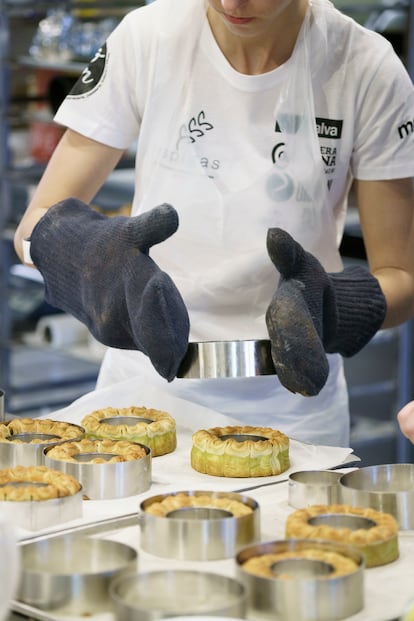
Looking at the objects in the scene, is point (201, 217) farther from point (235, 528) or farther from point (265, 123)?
point (235, 528)

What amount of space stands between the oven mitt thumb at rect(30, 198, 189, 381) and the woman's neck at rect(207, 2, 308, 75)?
50 cm

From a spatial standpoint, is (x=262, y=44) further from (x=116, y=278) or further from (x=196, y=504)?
(x=196, y=504)

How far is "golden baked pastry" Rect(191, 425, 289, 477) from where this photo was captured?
5.98ft

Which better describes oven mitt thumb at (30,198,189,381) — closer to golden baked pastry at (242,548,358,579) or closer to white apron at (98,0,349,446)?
white apron at (98,0,349,446)

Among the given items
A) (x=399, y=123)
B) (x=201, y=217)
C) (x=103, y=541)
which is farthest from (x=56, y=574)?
(x=399, y=123)

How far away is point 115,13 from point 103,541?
333cm

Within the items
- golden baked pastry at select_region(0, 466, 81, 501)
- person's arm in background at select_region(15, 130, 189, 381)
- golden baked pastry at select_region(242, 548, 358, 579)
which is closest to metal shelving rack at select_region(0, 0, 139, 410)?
person's arm in background at select_region(15, 130, 189, 381)

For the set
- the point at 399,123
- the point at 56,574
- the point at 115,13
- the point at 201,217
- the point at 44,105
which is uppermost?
the point at 115,13

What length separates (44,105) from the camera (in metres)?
4.59

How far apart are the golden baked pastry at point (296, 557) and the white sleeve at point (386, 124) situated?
3.35 feet

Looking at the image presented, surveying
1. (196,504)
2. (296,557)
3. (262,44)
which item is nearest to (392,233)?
(262,44)

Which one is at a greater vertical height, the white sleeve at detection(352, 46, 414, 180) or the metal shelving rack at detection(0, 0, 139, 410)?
the metal shelving rack at detection(0, 0, 139, 410)

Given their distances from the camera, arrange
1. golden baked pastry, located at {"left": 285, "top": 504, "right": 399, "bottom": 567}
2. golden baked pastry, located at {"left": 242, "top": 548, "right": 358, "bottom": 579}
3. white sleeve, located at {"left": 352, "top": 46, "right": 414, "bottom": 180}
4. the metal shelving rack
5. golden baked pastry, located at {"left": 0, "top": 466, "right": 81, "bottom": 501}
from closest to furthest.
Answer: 1. golden baked pastry, located at {"left": 242, "top": 548, "right": 358, "bottom": 579}
2. golden baked pastry, located at {"left": 285, "top": 504, "right": 399, "bottom": 567}
3. golden baked pastry, located at {"left": 0, "top": 466, "right": 81, "bottom": 501}
4. white sleeve, located at {"left": 352, "top": 46, "right": 414, "bottom": 180}
5. the metal shelving rack

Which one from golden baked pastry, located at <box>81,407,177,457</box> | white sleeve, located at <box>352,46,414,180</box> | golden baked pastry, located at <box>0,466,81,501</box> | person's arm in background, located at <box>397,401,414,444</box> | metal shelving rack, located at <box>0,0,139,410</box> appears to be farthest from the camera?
metal shelving rack, located at <box>0,0,139,410</box>
